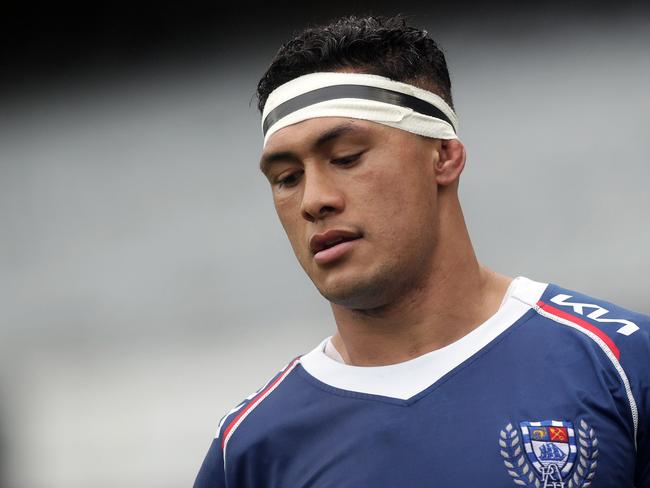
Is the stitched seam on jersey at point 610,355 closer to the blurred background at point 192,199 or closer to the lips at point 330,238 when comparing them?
the lips at point 330,238

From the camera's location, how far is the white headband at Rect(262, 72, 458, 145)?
1.72 meters

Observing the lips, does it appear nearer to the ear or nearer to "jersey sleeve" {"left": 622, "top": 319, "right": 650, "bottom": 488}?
the ear

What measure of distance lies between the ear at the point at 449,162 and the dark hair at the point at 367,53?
113 mm

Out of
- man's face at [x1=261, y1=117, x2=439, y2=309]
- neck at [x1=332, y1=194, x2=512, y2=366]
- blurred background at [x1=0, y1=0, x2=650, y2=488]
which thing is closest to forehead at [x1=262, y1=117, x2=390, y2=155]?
man's face at [x1=261, y1=117, x2=439, y2=309]

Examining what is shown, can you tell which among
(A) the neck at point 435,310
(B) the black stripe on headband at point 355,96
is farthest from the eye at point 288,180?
(A) the neck at point 435,310

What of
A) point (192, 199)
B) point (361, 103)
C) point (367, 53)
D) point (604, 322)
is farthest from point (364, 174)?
point (192, 199)

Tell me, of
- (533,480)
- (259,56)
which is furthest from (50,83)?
(533,480)

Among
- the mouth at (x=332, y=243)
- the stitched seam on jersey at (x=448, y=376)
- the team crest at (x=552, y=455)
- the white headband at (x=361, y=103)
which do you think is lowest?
the team crest at (x=552, y=455)

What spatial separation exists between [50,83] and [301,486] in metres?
2.68

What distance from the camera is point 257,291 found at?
349 centimetres

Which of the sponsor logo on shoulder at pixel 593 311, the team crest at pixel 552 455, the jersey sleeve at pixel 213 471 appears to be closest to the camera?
the team crest at pixel 552 455

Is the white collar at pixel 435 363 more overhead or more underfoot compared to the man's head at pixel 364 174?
more underfoot

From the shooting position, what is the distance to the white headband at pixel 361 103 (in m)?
1.72

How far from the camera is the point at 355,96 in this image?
1738 mm
